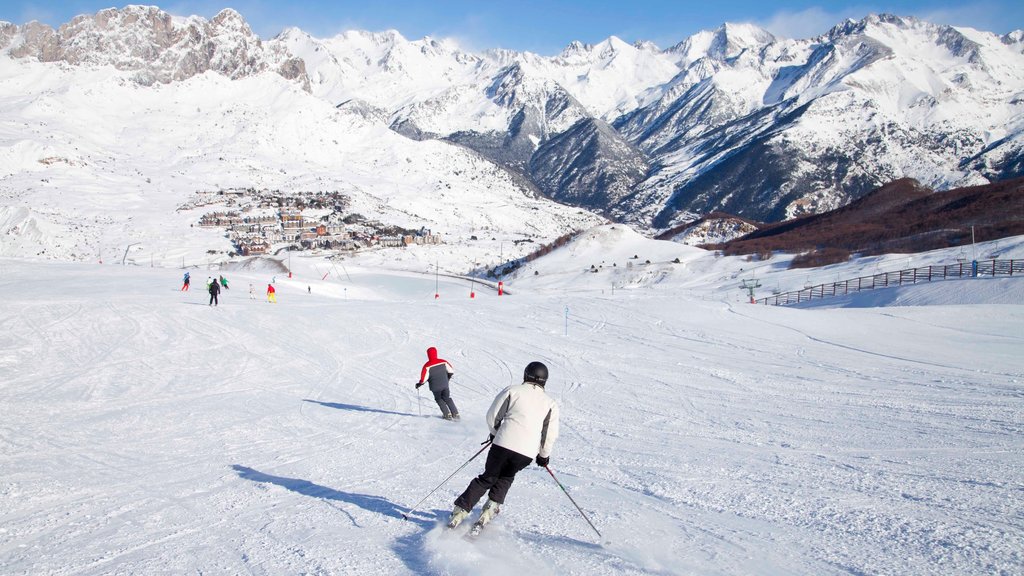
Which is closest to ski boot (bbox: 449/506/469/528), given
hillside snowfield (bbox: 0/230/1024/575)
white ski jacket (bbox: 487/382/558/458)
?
hillside snowfield (bbox: 0/230/1024/575)

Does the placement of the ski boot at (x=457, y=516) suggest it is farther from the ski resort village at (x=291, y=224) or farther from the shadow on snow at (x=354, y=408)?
the ski resort village at (x=291, y=224)

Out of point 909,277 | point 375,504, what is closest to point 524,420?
point 375,504

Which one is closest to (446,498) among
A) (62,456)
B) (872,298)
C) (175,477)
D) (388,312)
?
(175,477)

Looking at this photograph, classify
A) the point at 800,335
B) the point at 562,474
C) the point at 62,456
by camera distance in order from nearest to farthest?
the point at 562,474, the point at 62,456, the point at 800,335

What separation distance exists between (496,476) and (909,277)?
145 feet

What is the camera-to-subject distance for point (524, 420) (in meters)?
5.97

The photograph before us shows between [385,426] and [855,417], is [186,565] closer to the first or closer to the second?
[385,426]

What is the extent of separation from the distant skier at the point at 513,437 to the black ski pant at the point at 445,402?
5690 mm

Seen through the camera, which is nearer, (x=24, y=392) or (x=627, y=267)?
(x=24, y=392)

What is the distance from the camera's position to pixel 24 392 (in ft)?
47.6

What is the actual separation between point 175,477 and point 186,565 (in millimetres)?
3314

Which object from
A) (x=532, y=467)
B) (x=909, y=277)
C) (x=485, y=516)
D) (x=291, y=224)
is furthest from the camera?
(x=291, y=224)

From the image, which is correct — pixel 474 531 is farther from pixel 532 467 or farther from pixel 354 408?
pixel 354 408

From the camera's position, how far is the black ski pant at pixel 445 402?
465 inches
